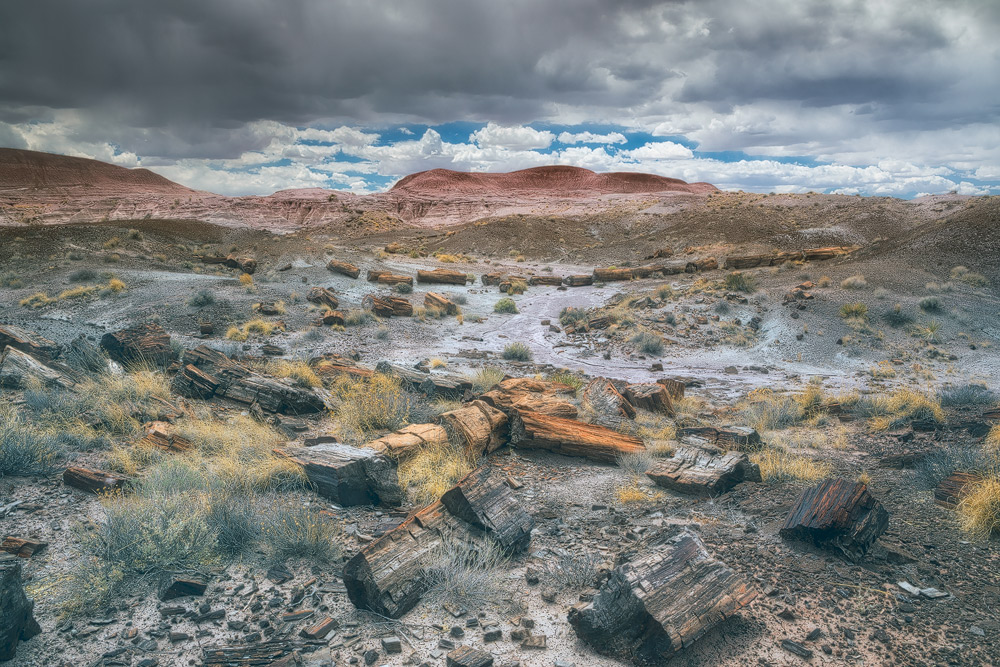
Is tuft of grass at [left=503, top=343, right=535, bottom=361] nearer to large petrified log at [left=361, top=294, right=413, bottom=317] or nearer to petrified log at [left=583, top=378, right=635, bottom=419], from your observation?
petrified log at [left=583, top=378, right=635, bottom=419]

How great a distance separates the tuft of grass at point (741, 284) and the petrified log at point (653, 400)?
11.7m

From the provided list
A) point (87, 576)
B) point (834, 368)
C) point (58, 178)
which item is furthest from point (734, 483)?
point (58, 178)

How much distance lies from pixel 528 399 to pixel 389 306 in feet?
36.3

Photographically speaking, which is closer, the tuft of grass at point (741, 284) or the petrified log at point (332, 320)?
the petrified log at point (332, 320)

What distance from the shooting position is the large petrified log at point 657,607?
3520 mm

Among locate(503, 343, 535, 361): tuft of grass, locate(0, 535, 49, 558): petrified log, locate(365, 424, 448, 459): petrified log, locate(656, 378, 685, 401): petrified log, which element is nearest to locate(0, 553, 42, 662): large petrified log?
locate(0, 535, 49, 558): petrified log

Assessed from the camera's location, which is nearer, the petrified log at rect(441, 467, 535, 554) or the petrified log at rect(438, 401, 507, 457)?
the petrified log at rect(441, 467, 535, 554)

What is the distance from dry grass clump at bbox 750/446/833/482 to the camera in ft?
21.0

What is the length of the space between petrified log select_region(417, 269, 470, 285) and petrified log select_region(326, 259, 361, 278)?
10.3 ft

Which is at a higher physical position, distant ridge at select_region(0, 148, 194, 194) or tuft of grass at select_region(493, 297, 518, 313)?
distant ridge at select_region(0, 148, 194, 194)

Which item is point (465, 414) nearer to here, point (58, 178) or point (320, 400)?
point (320, 400)

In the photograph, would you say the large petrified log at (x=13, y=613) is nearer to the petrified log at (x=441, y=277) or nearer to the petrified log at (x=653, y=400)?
the petrified log at (x=653, y=400)

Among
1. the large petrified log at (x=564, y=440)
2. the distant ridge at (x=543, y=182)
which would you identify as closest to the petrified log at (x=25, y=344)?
the large petrified log at (x=564, y=440)

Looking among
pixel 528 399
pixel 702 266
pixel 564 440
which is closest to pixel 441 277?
pixel 702 266
